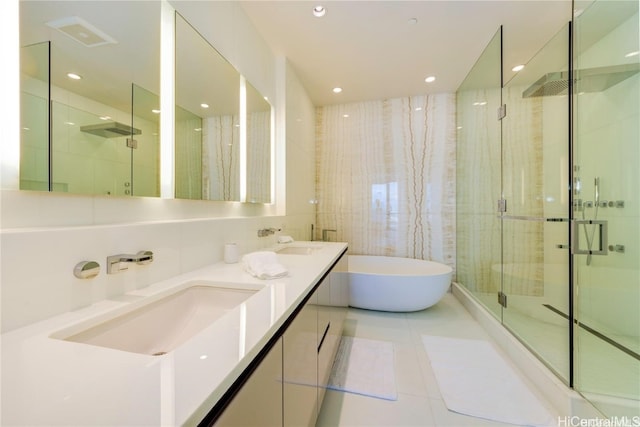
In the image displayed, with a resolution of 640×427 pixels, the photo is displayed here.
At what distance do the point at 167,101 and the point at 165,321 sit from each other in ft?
3.42

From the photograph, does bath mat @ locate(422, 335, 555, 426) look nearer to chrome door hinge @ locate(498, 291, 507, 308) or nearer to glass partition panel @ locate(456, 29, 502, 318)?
chrome door hinge @ locate(498, 291, 507, 308)

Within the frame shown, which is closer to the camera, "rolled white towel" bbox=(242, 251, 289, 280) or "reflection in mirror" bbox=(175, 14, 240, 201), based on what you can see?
"rolled white towel" bbox=(242, 251, 289, 280)

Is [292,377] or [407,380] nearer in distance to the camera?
[292,377]

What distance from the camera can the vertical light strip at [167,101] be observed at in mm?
1208

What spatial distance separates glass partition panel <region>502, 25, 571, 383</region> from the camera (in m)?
1.75

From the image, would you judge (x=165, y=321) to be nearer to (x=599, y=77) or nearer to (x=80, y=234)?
(x=80, y=234)

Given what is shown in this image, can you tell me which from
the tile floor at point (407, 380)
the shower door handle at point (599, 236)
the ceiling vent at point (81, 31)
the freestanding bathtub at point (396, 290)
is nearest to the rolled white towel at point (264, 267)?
the tile floor at point (407, 380)

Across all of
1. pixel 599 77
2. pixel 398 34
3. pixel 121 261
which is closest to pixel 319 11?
pixel 398 34

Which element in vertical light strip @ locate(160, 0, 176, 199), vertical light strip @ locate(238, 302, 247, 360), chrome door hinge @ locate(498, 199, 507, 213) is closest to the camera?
vertical light strip @ locate(238, 302, 247, 360)

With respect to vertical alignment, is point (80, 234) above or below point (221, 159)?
below

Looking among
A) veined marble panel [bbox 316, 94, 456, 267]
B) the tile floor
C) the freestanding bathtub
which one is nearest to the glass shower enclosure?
the tile floor

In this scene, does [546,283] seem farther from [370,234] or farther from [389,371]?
[370,234]

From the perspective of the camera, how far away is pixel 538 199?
2.13 meters

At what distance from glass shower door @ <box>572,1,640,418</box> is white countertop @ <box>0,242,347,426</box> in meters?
1.92
